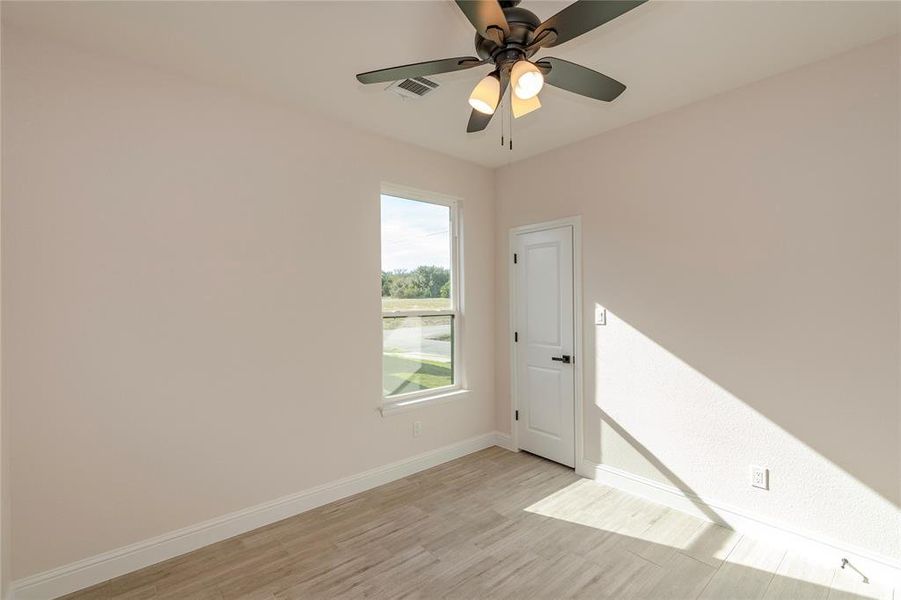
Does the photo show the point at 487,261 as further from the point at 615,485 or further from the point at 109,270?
the point at 109,270

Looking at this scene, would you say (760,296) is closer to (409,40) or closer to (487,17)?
(487,17)

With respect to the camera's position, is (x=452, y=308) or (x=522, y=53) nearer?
(x=522, y=53)

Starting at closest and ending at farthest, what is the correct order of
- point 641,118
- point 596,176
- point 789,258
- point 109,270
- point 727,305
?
point 109,270
point 789,258
point 727,305
point 641,118
point 596,176

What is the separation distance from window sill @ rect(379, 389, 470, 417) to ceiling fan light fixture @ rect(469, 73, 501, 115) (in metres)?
2.39

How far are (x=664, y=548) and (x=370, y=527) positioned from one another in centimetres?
179

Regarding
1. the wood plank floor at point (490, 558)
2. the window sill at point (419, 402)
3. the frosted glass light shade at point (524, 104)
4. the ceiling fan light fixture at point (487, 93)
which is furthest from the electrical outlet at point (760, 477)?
the ceiling fan light fixture at point (487, 93)

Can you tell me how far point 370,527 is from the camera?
2.72 metres

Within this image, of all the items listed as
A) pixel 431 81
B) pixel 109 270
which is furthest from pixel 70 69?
pixel 431 81

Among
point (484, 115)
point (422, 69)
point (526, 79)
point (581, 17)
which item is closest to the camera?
point (581, 17)

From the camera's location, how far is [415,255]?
146 inches

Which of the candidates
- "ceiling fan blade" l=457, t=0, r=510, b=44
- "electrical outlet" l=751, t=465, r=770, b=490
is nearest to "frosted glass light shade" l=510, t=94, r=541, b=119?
"ceiling fan blade" l=457, t=0, r=510, b=44

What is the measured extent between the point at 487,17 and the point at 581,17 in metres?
0.32

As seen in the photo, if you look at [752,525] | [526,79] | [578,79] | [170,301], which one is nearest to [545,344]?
[752,525]

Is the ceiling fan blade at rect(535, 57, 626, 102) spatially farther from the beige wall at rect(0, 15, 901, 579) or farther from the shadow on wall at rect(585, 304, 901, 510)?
the shadow on wall at rect(585, 304, 901, 510)
